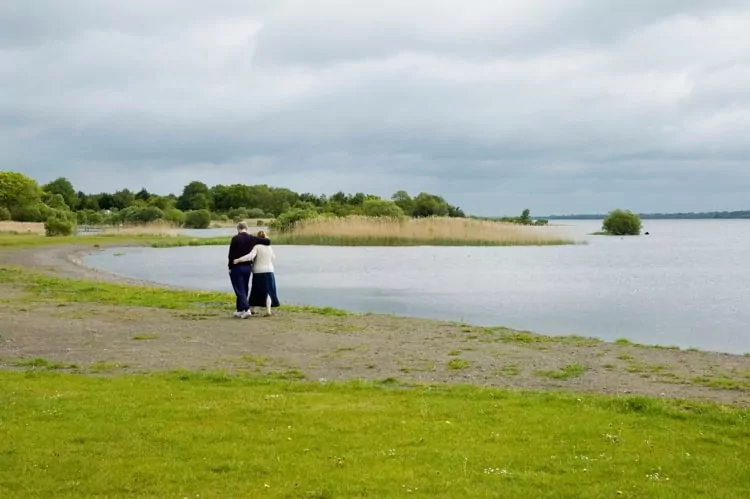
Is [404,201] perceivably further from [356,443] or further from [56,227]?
[356,443]

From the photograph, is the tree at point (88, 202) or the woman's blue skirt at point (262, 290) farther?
the tree at point (88, 202)

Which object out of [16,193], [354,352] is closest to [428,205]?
[16,193]

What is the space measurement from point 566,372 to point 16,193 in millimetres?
90993

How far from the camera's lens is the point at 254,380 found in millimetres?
10133

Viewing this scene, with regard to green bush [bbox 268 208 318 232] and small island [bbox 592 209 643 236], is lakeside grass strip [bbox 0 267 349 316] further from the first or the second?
small island [bbox 592 209 643 236]

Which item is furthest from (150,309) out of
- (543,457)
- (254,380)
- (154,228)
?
(154,228)

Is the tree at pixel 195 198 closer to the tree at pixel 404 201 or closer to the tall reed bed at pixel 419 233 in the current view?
the tree at pixel 404 201

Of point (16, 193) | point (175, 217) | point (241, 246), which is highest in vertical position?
point (16, 193)

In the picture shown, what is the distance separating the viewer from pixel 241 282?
17.1 meters

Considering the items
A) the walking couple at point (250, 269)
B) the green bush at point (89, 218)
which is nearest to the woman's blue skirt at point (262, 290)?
the walking couple at point (250, 269)

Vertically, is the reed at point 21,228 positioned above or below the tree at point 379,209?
below

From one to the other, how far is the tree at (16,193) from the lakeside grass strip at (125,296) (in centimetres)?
6940

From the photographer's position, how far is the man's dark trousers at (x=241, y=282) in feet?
56.1

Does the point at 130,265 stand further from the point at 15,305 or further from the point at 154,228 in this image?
the point at 154,228
